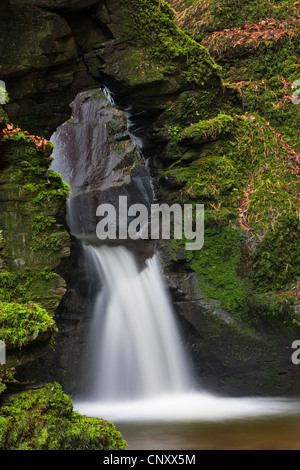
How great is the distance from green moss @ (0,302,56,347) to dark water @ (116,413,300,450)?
128 cm

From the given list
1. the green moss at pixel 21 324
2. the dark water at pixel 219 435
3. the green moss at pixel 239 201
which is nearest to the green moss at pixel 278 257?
the green moss at pixel 239 201

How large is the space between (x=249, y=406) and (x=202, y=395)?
86 centimetres

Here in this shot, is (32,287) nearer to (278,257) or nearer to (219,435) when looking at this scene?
(219,435)

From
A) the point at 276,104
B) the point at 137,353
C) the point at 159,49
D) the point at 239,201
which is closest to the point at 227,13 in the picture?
the point at 276,104

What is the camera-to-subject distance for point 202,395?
20.0 ft

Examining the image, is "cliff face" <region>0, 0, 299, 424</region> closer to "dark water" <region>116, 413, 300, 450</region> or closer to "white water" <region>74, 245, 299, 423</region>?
"white water" <region>74, 245, 299, 423</region>

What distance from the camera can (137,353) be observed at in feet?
21.2

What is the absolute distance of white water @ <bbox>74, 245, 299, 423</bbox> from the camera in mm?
5883

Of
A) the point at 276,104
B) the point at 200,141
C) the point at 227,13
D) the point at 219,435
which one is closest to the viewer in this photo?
the point at 219,435

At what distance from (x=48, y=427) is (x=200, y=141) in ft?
15.7

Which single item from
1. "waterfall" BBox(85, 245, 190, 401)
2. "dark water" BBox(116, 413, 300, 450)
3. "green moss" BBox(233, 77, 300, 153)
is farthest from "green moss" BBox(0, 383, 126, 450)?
"green moss" BBox(233, 77, 300, 153)

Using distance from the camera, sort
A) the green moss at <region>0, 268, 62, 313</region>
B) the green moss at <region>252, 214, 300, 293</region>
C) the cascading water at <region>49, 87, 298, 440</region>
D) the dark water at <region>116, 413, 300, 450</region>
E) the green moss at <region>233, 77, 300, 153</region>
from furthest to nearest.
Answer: the green moss at <region>233, 77, 300, 153</region> < the green moss at <region>252, 214, 300, 293</region> < the cascading water at <region>49, 87, 298, 440</region> < the green moss at <region>0, 268, 62, 313</region> < the dark water at <region>116, 413, 300, 450</region>

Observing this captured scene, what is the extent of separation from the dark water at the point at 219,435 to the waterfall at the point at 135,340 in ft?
5.08

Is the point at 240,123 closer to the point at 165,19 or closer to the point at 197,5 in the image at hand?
the point at 165,19
